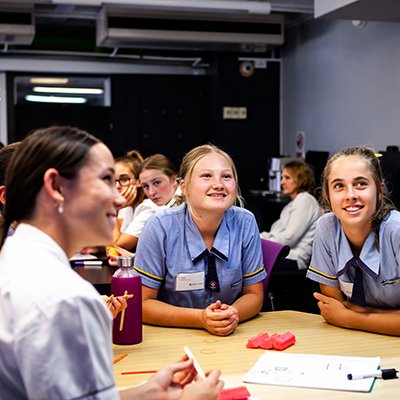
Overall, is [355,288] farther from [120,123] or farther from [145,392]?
[120,123]

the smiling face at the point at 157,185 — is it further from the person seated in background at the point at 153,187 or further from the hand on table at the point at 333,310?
the hand on table at the point at 333,310

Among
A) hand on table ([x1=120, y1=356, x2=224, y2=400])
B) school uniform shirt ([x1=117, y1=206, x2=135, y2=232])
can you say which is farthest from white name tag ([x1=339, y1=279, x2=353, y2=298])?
school uniform shirt ([x1=117, y1=206, x2=135, y2=232])

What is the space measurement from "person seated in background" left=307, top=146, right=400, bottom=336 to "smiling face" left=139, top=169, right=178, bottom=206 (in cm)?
148

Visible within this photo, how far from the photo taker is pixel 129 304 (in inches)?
78.1

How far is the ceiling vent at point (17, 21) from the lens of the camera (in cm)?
607

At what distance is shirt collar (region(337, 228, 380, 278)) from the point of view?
2160 mm

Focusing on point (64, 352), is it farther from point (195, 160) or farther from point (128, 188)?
point (128, 188)

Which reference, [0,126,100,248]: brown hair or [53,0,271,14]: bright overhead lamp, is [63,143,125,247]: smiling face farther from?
[53,0,271,14]: bright overhead lamp

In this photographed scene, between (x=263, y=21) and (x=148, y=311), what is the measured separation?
4.99m

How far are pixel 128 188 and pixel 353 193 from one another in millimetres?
2084

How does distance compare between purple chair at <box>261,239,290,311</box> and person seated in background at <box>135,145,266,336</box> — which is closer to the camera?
person seated in background at <box>135,145,266,336</box>

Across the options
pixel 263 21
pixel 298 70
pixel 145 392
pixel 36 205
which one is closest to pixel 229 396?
pixel 145 392

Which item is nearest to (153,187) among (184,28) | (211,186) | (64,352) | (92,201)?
(211,186)

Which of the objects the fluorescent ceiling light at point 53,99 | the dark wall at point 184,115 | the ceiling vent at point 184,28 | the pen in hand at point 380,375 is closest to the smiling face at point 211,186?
the pen in hand at point 380,375
